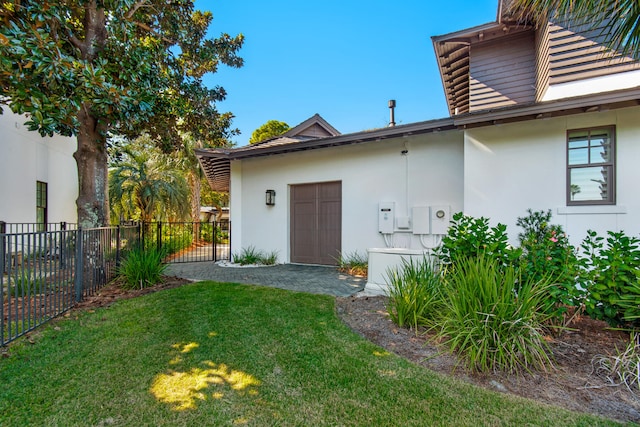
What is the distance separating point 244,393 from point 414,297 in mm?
2261

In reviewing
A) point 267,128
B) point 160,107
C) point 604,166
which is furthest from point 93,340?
point 267,128

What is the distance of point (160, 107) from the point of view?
23.1 feet

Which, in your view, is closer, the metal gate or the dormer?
the dormer

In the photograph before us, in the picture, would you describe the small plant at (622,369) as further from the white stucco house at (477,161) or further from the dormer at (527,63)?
the dormer at (527,63)

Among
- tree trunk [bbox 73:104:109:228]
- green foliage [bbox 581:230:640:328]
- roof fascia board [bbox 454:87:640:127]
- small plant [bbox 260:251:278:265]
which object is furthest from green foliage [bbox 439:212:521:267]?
tree trunk [bbox 73:104:109:228]

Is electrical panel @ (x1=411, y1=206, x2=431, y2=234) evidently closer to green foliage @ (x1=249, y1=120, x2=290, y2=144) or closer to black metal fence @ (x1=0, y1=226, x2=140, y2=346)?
black metal fence @ (x1=0, y1=226, x2=140, y2=346)

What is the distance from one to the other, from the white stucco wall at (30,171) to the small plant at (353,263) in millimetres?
9852

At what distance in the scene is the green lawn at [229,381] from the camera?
7.17 feet

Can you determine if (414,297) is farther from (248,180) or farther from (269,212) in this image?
(248,180)

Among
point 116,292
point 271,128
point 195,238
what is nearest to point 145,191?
point 195,238

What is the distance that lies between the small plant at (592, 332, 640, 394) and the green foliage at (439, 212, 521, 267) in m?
1.23

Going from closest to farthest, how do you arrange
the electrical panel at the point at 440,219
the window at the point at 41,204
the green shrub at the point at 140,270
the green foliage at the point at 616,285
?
the green foliage at the point at 616,285 < the green shrub at the point at 140,270 < the electrical panel at the point at 440,219 < the window at the point at 41,204

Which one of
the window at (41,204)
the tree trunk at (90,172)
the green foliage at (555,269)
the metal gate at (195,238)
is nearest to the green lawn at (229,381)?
the green foliage at (555,269)

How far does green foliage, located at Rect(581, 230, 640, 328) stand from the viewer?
306 centimetres
